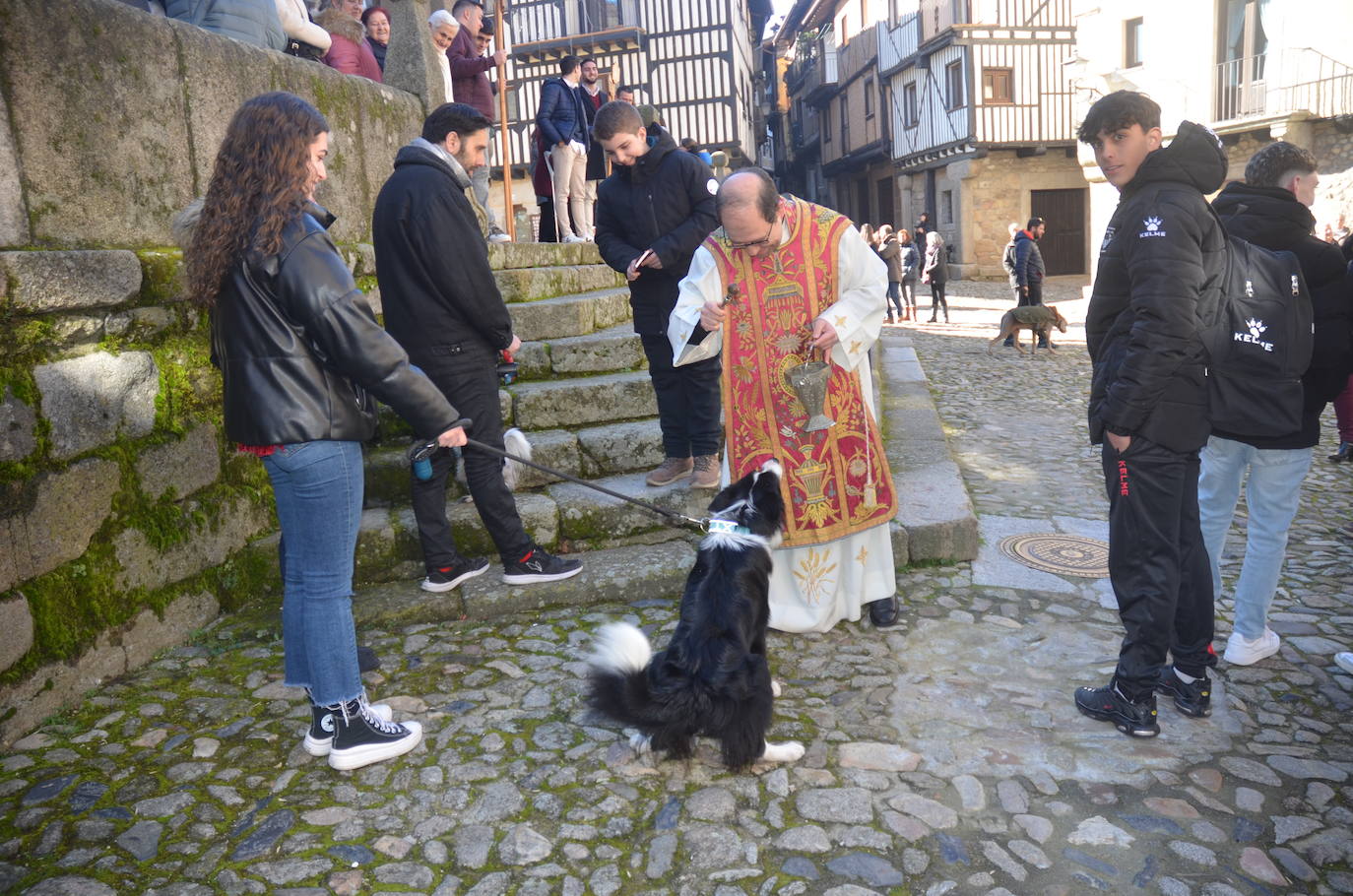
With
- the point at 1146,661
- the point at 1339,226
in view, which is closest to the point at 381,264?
the point at 1146,661

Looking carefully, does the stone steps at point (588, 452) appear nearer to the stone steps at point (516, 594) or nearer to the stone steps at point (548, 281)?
the stone steps at point (516, 594)

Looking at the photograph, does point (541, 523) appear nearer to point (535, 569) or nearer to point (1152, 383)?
point (535, 569)

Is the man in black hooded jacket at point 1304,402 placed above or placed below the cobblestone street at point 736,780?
above

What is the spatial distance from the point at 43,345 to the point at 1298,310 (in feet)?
15.0

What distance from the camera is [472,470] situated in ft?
13.7

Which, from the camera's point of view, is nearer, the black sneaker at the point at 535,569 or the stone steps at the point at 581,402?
the black sneaker at the point at 535,569

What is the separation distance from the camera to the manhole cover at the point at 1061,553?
4.59 m

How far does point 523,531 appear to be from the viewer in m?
4.46

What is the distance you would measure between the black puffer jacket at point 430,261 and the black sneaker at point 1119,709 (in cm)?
283

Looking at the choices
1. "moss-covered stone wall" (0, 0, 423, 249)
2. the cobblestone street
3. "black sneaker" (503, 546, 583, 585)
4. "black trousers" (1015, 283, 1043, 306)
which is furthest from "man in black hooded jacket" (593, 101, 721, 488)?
"black trousers" (1015, 283, 1043, 306)

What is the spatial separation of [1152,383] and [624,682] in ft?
5.99

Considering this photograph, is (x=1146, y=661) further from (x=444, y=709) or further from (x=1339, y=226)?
(x=1339, y=226)

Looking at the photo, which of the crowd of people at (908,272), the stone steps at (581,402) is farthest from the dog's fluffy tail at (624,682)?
the crowd of people at (908,272)

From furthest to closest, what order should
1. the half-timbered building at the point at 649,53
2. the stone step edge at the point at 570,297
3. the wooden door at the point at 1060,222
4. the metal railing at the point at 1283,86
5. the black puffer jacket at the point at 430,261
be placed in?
the wooden door at the point at 1060,222
the half-timbered building at the point at 649,53
the metal railing at the point at 1283,86
the stone step edge at the point at 570,297
the black puffer jacket at the point at 430,261
